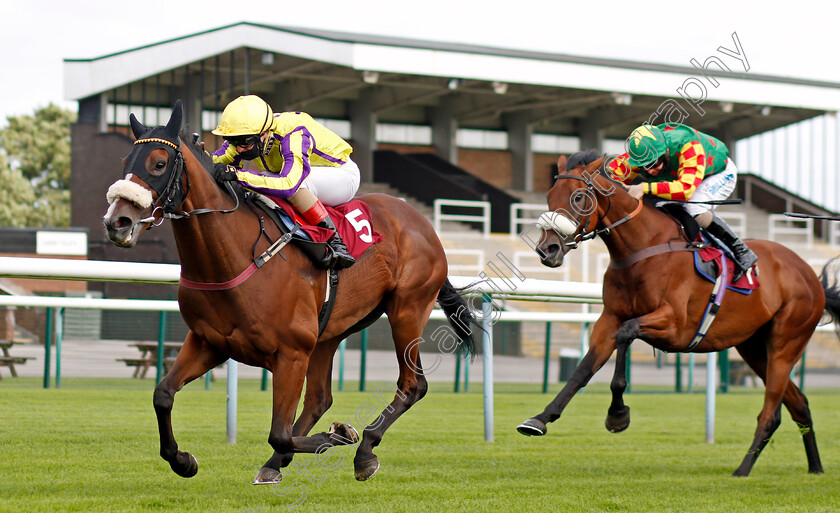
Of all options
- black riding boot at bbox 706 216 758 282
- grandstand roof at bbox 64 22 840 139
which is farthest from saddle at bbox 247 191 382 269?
grandstand roof at bbox 64 22 840 139

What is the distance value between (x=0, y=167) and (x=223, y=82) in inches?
591

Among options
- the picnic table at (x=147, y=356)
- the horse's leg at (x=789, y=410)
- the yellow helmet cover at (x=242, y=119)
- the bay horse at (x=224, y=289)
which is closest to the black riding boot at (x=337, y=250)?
the bay horse at (x=224, y=289)

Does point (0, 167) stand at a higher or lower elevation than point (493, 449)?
higher

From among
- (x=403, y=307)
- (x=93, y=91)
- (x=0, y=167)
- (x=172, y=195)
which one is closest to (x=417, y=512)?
(x=403, y=307)

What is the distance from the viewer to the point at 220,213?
403cm

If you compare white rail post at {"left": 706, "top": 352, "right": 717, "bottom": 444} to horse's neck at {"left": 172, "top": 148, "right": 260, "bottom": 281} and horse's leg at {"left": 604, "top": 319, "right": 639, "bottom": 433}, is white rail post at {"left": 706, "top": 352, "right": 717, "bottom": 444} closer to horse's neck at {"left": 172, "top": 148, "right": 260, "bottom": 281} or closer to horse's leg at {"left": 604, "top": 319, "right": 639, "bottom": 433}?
horse's leg at {"left": 604, "top": 319, "right": 639, "bottom": 433}

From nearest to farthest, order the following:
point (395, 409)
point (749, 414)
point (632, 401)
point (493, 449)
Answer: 1. point (395, 409)
2. point (493, 449)
3. point (749, 414)
4. point (632, 401)

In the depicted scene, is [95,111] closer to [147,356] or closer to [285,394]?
[147,356]

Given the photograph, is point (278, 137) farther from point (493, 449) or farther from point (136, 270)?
point (493, 449)

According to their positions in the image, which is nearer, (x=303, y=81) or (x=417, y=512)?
(x=417, y=512)

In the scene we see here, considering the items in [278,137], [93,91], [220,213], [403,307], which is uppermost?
[93,91]

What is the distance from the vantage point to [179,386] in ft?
13.4

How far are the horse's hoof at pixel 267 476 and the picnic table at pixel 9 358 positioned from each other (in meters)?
6.43

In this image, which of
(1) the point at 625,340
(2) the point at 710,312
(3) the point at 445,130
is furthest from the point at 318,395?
(3) the point at 445,130
